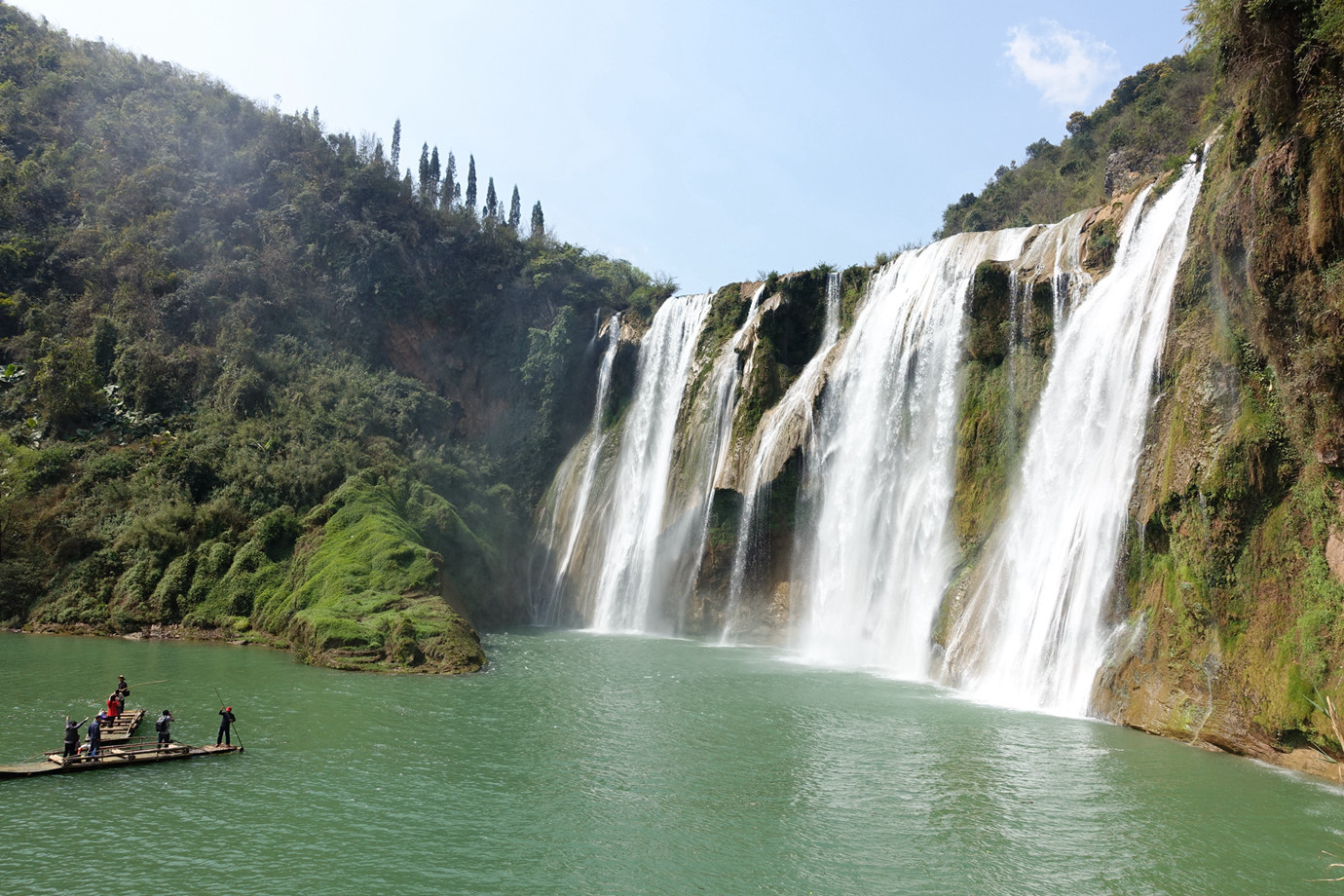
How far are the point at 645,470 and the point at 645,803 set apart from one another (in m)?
29.2

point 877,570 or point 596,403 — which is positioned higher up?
point 596,403

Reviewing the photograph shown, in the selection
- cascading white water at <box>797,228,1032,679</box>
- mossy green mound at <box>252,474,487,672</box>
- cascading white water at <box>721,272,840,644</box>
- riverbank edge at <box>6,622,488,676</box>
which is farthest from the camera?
cascading white water at <box>721,272,840,644</box>

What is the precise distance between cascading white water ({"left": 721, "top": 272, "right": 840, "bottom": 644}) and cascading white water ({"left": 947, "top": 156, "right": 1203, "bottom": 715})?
1117 centimetres

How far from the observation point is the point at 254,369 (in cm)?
4306

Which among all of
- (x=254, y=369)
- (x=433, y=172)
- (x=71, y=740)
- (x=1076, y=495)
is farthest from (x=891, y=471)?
(x=433, y=172)

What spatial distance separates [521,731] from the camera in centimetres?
1703

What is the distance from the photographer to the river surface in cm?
1023

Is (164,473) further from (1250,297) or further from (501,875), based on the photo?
(1250,297)

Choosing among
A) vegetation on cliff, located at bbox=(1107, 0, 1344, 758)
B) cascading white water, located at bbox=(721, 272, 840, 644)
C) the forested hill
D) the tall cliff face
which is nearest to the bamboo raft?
the forested hill

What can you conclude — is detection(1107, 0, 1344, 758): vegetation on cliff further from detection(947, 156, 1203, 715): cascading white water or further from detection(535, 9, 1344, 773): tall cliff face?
detection(947, 156, 1203, 715): cascading white water

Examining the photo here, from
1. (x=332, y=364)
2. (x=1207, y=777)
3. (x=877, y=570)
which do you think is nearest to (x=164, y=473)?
(x=332, y=364)

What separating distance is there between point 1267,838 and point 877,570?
58.9 feet

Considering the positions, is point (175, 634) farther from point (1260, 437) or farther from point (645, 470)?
point (1260, 437)

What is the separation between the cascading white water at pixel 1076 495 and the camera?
1936 cm
